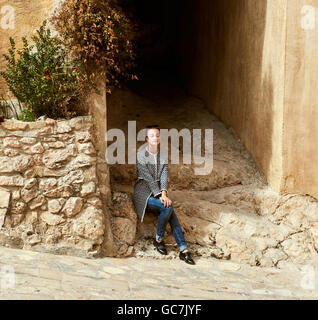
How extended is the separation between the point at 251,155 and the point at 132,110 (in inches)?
94.4

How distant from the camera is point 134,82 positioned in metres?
10.1

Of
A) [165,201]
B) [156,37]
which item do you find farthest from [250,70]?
[156,37]

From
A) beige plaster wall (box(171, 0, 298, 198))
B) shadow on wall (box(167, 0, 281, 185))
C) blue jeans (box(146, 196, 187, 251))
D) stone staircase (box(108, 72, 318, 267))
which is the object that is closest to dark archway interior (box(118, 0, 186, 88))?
shadow on wall (box(167, 0, 281, 185))

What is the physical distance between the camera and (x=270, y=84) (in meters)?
6.18

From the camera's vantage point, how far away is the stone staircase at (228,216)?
5.52 metres

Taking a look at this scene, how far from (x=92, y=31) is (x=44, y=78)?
72cm

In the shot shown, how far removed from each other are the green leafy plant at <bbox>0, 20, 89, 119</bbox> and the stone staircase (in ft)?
4.02

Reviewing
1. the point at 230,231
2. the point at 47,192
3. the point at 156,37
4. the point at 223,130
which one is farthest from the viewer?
the point at 156,37

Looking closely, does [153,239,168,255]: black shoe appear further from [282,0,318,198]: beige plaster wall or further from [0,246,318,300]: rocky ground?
[282,0,318,198]: beige plaster wall

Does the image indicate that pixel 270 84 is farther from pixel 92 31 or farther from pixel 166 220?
pixel 92 31

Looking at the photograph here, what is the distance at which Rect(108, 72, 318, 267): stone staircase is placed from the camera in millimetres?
5523

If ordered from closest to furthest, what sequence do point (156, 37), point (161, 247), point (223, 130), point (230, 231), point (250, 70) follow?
point (161, 247), point (230, 231), point (250, 70), point (223, 130), point (156, 37)

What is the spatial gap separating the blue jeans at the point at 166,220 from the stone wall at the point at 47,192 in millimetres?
608

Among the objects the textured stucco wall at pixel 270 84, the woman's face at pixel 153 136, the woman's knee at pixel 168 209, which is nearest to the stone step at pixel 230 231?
the woman's knee at pixel 168 209
